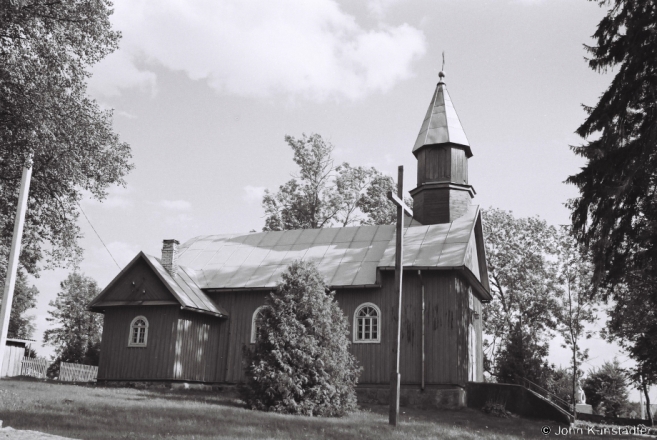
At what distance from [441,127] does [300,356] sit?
43.5ft

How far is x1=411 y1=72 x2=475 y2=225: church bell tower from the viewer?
25.1 meters

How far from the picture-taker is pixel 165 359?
886 inches

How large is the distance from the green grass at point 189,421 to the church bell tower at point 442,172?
8.94m

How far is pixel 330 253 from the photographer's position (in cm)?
2505

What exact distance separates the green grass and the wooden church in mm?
3657

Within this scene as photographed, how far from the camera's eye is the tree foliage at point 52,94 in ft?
51.5

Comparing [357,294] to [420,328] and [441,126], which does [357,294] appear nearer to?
[420,328]

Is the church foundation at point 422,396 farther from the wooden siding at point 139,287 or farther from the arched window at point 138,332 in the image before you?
Answer: the arched window at point 138,332

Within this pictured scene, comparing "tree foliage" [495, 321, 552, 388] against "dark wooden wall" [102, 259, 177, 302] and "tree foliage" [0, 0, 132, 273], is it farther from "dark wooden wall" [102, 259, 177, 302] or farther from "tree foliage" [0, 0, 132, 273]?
"tree foliage" [0, 0, 132, 273]

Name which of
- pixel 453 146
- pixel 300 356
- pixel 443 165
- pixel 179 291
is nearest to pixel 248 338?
pixel 179 291

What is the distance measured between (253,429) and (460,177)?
1591cm

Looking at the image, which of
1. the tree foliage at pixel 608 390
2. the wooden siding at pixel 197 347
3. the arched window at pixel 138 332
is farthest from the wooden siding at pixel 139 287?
the tree foliage at pixel 608 390

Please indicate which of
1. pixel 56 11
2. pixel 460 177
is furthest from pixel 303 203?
pixel 56 11

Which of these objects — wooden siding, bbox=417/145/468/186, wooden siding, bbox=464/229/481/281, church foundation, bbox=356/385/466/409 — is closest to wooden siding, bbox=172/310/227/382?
church foundation, bbox=356/385/466/409
